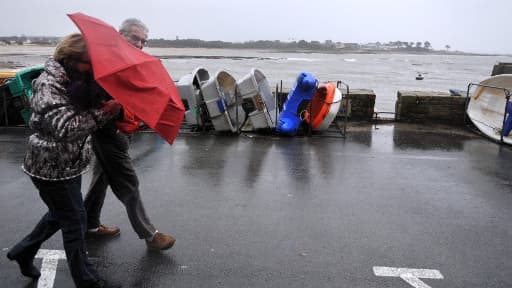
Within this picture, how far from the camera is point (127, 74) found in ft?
9.59

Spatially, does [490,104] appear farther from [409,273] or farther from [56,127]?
[56,127]

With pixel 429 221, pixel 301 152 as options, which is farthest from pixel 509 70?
pixel 429 221

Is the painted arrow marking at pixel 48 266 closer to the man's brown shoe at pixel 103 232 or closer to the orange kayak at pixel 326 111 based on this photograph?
the man's brown shoe at pixel 103 232

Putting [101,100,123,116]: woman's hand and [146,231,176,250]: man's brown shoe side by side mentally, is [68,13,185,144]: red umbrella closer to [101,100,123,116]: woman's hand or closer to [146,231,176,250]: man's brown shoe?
[101,100,123,116]: woman's hand

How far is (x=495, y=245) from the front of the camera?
4.43 metres

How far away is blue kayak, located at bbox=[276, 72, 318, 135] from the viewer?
917cm

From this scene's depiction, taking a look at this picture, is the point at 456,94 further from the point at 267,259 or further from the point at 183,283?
the point at 183,283

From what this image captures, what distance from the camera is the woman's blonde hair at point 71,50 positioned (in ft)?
9.70

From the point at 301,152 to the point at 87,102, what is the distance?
5322mm

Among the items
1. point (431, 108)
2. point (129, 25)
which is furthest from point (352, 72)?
point (129, 25)

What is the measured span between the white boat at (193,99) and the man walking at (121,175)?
196 inches

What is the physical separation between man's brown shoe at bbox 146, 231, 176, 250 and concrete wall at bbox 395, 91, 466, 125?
8.34m


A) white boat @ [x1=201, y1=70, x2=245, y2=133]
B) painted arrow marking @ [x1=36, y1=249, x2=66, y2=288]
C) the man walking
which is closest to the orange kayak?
white boat @ [x1=201, y1=70, x2=245, y2=133]

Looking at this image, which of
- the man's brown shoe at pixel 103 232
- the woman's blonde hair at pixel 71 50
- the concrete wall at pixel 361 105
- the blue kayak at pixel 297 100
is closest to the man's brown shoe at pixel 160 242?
the man's brown shoe at pixel 103 232
